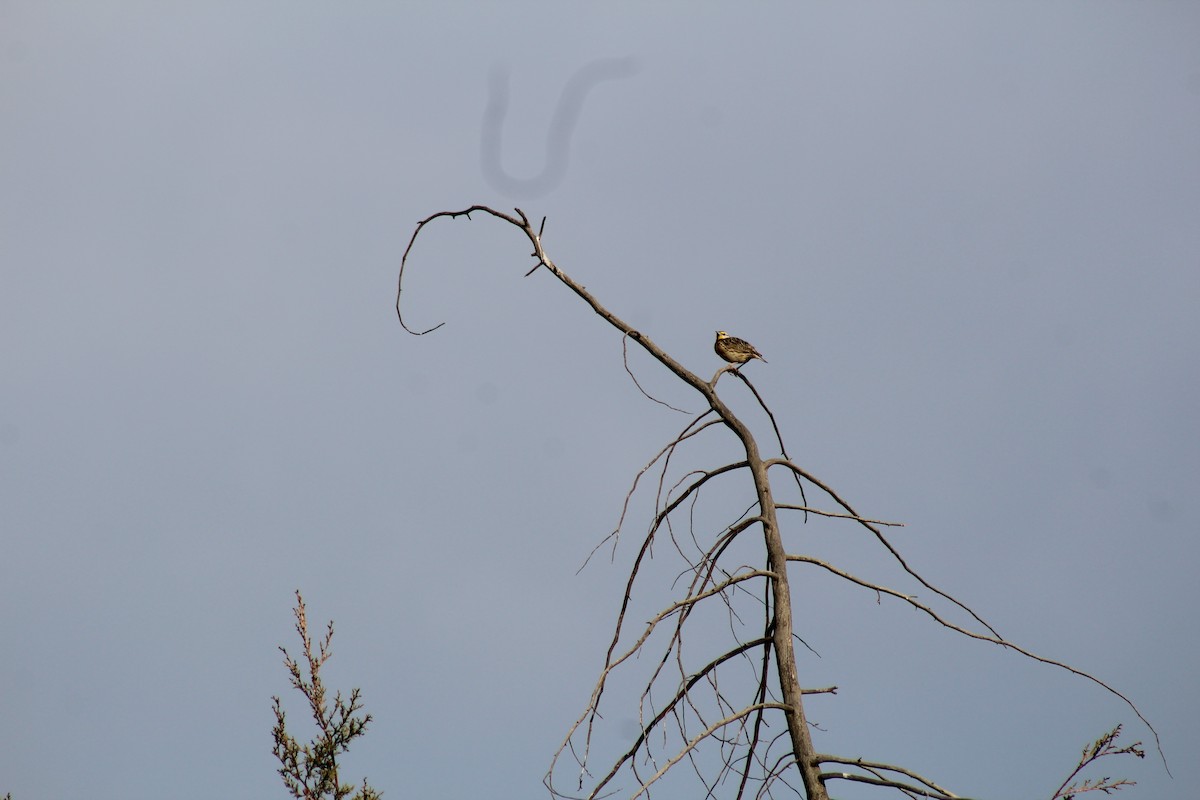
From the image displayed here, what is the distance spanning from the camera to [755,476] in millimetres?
3475

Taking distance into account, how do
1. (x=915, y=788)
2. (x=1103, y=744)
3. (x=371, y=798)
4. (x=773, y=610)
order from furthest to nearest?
(x=371, y=798), (x=1103, y=744), (x=773, y=610), (x=915, y=788)

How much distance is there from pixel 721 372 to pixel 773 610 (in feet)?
2.62

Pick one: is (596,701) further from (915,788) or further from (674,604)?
(915,788)

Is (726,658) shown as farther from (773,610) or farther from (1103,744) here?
(1103,744)

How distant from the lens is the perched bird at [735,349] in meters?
10.7

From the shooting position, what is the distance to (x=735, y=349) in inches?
420

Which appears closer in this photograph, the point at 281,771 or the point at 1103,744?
the point at 1103,744

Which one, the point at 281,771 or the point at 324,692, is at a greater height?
the point at 324,692

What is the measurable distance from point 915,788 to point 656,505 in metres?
1.16

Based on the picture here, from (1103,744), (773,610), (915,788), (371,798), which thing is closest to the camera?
(915,788)

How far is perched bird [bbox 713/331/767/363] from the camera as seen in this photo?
10.7 metres

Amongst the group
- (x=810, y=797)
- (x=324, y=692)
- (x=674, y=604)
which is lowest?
(x=810, y=797)

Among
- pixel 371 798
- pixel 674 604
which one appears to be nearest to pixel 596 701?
pixel 674 604

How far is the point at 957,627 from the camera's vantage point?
3.39 metres
